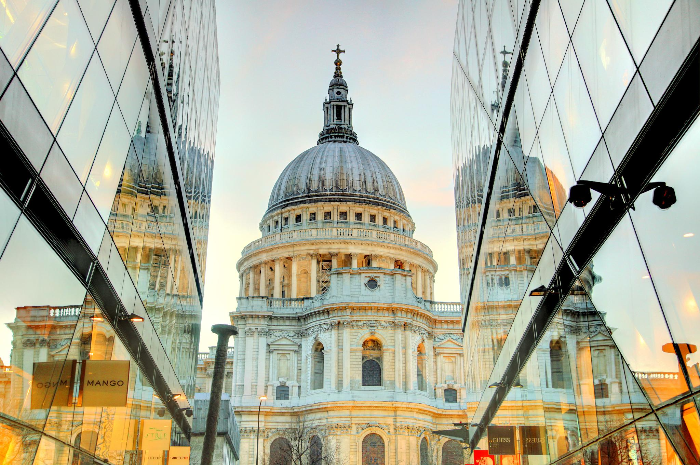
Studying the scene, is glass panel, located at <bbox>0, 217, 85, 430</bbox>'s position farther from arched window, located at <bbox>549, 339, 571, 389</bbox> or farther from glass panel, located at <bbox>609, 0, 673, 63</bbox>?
arched window, located at <bbox>549, 339, 571, 389</bbox>

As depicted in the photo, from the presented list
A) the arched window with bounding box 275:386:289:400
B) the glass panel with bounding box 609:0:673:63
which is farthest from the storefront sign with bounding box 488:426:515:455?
the arched window with bounding box 275:386:289:400

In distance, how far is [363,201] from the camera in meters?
98.4

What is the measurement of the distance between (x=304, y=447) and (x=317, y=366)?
28.6ft

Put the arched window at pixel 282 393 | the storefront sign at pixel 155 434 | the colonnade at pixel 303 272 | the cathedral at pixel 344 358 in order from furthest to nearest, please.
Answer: the colonnade at pixel 303 272
the arched window at pixel 282 393
the cathedral at pixel 344 358
the storefront sign at pixel 155 434

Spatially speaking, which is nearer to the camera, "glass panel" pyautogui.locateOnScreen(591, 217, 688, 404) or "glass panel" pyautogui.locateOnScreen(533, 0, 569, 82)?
"glass panel" pyautogui.locateOnScreen(591, 217, 688, 404)

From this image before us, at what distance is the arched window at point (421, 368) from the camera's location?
246 feet

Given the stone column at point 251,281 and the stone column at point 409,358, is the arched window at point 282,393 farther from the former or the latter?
the stone column at point 251,281

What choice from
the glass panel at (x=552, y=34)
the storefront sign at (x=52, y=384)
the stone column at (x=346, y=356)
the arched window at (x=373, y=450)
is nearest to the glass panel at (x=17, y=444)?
the storefront sign at (x=52, y=384)

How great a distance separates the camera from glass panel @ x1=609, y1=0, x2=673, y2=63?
8680mm

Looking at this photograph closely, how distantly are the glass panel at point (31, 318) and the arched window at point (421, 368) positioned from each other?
211 ft

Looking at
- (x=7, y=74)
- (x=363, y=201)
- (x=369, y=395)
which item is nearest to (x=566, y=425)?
(x=7, y=74)

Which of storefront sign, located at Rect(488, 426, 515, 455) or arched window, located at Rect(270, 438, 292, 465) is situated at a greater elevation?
arched window, located at Rect(270, 438, 292, 465)

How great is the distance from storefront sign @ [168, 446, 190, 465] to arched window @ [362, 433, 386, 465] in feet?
145

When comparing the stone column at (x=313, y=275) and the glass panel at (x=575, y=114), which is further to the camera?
the stone column at (x=313, y=275)
